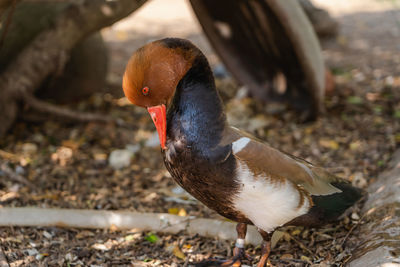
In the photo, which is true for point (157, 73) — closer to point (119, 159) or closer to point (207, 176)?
point (207, 176)

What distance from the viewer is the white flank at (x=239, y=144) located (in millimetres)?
2146

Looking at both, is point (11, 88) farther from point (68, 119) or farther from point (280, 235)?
point (280, 235)

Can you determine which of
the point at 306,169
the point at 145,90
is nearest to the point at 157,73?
the point at 145,90

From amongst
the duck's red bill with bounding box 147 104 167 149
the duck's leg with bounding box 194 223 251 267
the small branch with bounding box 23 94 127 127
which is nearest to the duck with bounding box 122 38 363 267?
the duck's red bill with bounding box 147 104 167 149

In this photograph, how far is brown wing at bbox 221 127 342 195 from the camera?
2.16m

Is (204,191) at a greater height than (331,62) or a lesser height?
greater

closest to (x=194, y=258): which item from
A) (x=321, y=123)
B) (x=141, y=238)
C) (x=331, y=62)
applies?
(x=141, y=238)

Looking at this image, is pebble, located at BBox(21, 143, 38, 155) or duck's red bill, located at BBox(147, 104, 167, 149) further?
pebble, located at BBox(21, 143, 38, 155)

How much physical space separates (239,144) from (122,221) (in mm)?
1046

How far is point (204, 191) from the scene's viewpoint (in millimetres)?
2184

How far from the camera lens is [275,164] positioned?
87.3 inches

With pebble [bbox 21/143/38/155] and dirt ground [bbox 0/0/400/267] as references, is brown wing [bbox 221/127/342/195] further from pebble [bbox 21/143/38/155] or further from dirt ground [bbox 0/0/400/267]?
pebble [bbox 21/143/38/155]

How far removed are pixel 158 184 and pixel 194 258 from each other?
3.06 feet

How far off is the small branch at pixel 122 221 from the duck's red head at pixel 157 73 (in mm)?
905
